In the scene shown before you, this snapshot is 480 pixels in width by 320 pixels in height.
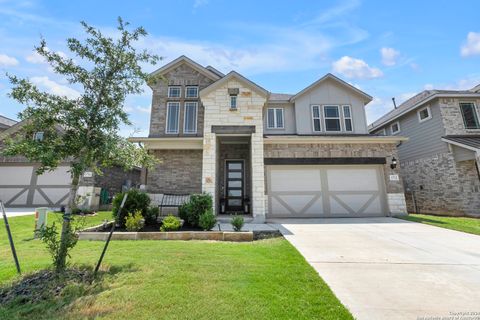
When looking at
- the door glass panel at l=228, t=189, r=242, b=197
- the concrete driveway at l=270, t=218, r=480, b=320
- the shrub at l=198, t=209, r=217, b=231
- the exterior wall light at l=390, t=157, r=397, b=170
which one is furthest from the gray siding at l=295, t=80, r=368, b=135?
the shrub at l=198, t=209, r=217, b=231

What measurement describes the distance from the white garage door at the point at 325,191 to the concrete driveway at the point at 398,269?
3.11 m

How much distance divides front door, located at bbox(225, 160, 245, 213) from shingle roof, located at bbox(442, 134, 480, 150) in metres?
11.3

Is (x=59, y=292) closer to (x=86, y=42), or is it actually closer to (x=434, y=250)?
(x=86, y=42)

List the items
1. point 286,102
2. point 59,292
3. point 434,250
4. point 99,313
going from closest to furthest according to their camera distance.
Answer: point 99,313 < point 59,292 < point 434,250 < point 286,102

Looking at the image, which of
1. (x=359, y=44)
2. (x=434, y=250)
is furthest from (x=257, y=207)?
(x=359, y=44)

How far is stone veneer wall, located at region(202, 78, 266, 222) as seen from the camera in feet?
29.5

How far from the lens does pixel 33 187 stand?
14.0m

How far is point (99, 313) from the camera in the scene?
2422 millimetres

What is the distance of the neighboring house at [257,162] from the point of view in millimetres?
9562

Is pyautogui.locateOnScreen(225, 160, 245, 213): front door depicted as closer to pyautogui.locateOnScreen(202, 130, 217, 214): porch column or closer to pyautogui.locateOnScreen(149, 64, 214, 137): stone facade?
pyautogui.locateOnScreen(202, 130, 217, 214): porch column

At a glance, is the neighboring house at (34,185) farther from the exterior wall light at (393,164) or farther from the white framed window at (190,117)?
the exterior wall light at (393,164)

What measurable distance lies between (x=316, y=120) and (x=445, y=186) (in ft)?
25.6

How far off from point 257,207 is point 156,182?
5365mm

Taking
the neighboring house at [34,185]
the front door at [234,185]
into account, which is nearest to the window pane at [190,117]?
the front door at [234,185]
